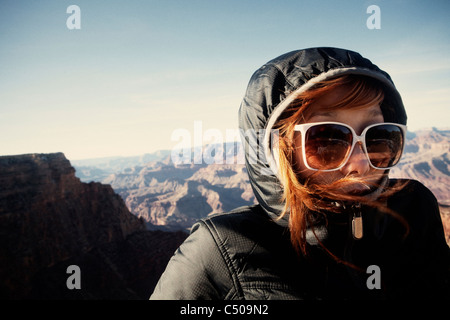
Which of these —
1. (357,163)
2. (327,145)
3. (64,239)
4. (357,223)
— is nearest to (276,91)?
(327,145)

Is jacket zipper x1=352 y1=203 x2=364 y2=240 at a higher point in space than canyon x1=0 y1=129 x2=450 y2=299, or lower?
higher

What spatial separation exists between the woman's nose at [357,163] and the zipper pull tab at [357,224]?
12 centimetres

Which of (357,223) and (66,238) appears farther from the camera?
(66,238)

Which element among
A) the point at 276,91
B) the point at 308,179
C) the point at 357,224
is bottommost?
the point at 357,224

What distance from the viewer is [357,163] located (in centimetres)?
79

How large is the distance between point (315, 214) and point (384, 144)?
0.38m

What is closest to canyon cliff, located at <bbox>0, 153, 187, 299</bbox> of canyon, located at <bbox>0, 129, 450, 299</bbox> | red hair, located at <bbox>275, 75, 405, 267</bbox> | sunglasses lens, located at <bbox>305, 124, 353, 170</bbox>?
canyon, located at <bbox>0, 129, 450, 299</bbox>

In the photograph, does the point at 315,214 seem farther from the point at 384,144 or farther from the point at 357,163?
the point at 384,144

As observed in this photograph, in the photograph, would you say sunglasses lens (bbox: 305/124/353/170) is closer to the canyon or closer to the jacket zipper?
the jacket zipper

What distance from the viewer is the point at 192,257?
735 millimetres

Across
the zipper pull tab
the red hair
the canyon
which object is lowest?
the canyon

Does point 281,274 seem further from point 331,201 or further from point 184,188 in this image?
point 184,188

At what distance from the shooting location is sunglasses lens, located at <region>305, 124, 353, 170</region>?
2.47 ft

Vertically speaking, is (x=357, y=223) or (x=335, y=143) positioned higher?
(x=335, y=143)
